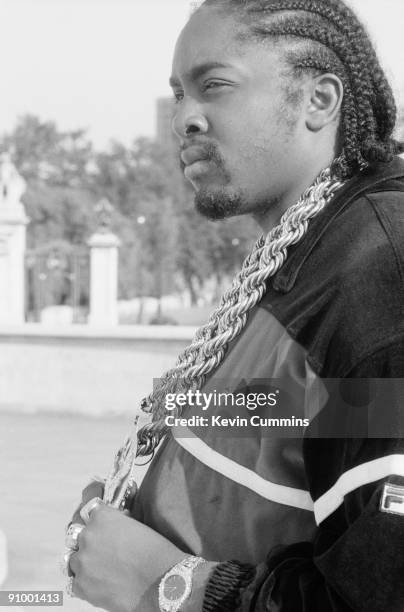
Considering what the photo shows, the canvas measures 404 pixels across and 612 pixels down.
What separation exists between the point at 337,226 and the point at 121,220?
41.7 m

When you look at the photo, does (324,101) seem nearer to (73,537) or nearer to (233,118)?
(233,118)

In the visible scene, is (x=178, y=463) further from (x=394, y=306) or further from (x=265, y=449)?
(x=394, y=306)

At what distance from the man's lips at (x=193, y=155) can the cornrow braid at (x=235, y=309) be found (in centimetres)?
15

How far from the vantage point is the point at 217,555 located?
1233 mm

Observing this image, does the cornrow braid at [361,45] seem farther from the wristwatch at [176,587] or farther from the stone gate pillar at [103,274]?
the stone gate pillar at [103,274]

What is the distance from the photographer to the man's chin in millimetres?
1359

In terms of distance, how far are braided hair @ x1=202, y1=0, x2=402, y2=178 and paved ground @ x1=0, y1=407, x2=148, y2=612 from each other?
2.73m

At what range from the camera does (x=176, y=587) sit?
119 cm

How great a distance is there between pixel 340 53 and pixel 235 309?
407 millimetres

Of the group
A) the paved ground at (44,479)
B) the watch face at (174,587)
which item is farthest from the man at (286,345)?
the paved ground at (44,479)

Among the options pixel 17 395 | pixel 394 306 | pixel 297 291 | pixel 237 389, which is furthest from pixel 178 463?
pixel 17 395

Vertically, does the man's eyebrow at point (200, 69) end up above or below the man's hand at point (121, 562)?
above

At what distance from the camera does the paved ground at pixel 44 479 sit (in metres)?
5.29

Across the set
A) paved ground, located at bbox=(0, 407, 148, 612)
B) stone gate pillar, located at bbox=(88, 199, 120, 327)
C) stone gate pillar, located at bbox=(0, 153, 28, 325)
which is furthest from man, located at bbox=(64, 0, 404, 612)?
stone gate pillar, located at bbox=(88, 199, 120, 327)
